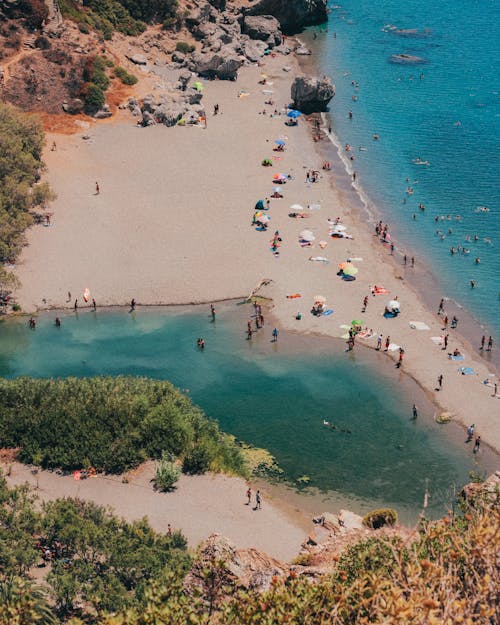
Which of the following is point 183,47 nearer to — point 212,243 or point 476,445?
point 212,243

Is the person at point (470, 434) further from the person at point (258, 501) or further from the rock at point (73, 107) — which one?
the rock at point (73, 107)

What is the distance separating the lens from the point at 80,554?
123 feet

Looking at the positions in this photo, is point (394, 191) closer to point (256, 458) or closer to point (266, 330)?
point (266, 330)

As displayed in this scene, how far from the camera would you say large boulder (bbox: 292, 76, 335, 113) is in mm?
97375

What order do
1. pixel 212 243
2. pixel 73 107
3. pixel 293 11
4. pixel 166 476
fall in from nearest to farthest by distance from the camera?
pixel 166 476 < pixel 212 243 < pixel 73 107 < pixel 293 11

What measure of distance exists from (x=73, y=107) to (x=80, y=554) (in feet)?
207

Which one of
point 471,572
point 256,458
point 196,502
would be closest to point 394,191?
point 256,458

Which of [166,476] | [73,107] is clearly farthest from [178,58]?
[166,476]

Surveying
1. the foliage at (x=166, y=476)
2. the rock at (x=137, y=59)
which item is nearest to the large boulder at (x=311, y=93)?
the rock at (x=137, y=59)

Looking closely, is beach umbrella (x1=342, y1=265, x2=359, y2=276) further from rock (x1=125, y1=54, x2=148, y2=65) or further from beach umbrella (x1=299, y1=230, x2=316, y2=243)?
rock (x1=125, y1=54, x2=148, y2=65)

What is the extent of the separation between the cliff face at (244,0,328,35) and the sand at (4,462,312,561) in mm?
91423

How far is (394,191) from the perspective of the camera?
275ft

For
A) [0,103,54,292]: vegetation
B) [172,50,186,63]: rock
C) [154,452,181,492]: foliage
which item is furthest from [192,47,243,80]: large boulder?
[154,452,181,492]: foliage

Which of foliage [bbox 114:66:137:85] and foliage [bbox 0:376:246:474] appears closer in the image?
foliage [bbox 0:376:246:474]
